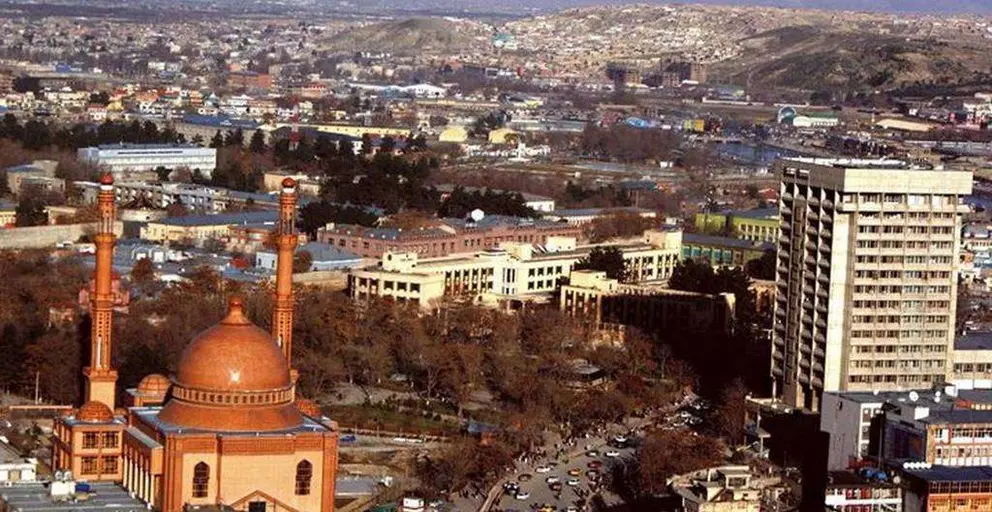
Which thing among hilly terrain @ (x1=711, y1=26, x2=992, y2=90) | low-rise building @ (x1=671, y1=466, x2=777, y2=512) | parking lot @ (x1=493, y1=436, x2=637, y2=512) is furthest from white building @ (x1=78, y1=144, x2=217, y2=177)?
hilly terrain @ (x1=711, y1=26, x2=992, y2=90)

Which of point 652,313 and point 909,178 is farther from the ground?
point 909,178

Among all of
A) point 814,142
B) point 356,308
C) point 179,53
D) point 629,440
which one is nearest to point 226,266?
point 356,308

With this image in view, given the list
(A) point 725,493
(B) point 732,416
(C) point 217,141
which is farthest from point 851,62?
(A) point 725,493

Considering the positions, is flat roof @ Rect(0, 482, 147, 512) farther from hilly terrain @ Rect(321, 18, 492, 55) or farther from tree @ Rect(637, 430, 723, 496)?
hilly terrain @ Rect(321, 18, 492, 55)

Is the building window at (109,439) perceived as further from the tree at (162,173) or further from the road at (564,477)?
the tree at (162,173)

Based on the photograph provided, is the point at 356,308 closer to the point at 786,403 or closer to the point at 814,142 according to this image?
the point at 786,403

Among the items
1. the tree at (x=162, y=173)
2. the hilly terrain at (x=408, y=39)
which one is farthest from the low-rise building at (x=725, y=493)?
the hilly terrain at (x=408, y=39)

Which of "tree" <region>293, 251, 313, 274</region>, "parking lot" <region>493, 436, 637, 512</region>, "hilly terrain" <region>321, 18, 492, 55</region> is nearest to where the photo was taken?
"parking lot" <region>493, 436, 637, 512</region>
